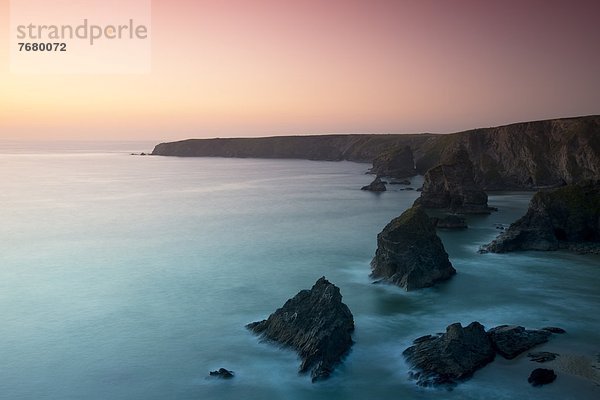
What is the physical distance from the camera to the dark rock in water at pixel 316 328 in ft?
85.0

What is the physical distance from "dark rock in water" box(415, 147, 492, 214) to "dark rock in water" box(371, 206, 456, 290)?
111 ft

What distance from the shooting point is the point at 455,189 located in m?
74.2

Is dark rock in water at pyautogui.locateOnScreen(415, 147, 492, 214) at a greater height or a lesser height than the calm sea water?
greater

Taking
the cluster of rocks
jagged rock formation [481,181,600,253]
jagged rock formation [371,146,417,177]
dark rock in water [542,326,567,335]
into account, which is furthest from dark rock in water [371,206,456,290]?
jagged rock formation [371,146,417,177]

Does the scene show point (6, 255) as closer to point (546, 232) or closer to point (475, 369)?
point (475, 369)

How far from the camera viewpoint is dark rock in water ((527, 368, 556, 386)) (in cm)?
2364

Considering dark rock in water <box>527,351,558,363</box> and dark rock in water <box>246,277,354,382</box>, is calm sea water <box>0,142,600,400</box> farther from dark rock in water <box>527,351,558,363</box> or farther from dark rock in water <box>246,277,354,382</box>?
dark rock in water <box>527,351,558,363</box>

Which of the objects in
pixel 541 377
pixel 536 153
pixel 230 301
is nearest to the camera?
pixel 541 377

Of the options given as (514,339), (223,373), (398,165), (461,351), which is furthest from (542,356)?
(398,165)

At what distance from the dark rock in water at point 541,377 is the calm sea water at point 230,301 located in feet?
1.09

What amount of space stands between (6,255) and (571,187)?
5727 centimetres

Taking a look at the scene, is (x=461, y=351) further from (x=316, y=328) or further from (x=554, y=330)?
(x=554, y=330)

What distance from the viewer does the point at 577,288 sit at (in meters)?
38.9

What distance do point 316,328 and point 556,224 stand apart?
3420cm
